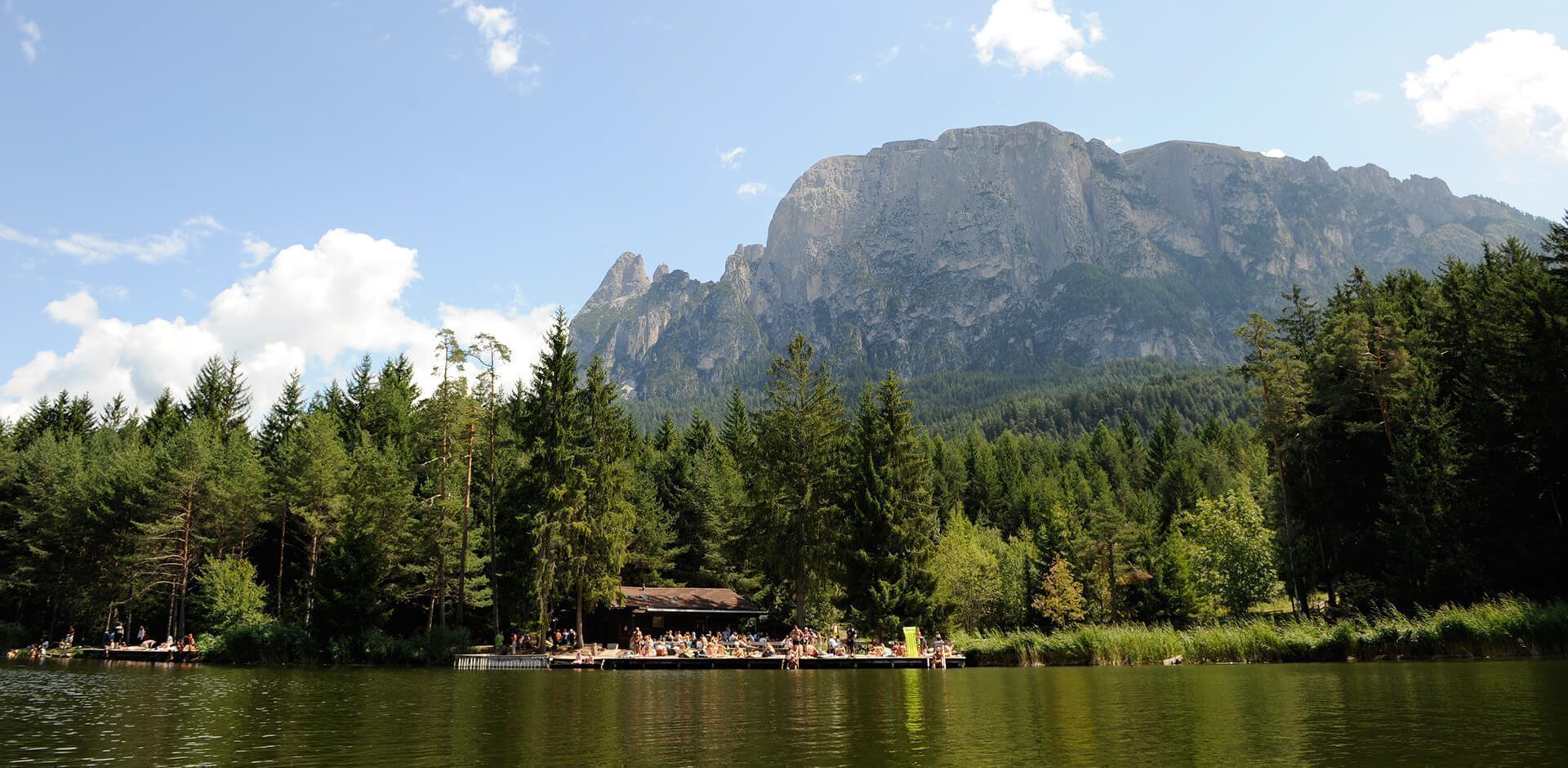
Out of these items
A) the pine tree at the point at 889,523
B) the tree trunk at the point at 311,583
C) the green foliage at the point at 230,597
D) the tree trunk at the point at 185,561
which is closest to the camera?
the pine tree at the point at 889,523

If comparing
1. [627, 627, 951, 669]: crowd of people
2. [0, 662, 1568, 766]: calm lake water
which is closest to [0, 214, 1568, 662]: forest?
[627, 627, 951, 669]: crowd of people

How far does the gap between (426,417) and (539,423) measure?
6816 mm

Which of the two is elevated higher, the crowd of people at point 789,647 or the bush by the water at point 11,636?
the bush by the water at point 11,636

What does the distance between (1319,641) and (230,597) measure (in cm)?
4818

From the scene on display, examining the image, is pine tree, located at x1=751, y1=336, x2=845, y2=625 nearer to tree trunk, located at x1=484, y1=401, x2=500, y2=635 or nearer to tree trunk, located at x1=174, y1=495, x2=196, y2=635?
tree trunk, located at x1=484, y1=401, x2=500, y2=635

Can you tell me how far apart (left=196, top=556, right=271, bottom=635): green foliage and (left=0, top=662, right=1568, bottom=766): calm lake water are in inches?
619

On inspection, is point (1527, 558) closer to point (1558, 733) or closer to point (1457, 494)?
point (1457, 494)

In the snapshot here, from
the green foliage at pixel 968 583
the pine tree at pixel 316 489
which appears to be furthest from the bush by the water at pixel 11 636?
the green foliage at pixel 968 583

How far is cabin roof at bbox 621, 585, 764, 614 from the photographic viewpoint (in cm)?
4712

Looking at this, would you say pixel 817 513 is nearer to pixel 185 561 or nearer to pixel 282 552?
pixel 282 552

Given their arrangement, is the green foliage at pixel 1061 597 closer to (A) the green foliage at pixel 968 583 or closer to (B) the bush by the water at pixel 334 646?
(A) the green foliage at pixel 968 583

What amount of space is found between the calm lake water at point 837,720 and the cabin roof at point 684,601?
20.1m

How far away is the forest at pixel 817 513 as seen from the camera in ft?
110

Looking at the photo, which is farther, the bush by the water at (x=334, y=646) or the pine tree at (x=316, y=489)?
the pine tree at (x=316, y=489)
